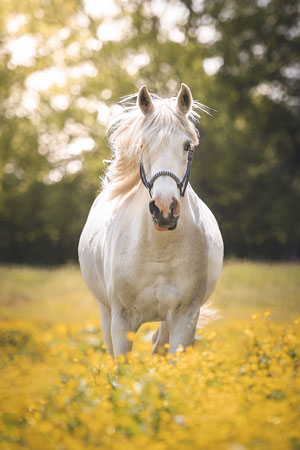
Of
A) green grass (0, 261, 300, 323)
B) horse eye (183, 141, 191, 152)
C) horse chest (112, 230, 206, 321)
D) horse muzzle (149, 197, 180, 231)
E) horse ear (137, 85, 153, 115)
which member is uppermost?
horse ear (137, 85, 153, 115)

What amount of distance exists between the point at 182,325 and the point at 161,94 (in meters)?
19.3

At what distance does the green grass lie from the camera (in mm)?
10477

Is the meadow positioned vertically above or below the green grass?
above

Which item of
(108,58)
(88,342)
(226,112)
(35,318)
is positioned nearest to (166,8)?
(108,58)

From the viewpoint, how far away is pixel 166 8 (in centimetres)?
2553

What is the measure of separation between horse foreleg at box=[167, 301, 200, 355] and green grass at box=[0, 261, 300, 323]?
485 cm

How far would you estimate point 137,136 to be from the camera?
13.9 feet

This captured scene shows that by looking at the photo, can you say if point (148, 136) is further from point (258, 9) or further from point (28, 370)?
point (258, 9)

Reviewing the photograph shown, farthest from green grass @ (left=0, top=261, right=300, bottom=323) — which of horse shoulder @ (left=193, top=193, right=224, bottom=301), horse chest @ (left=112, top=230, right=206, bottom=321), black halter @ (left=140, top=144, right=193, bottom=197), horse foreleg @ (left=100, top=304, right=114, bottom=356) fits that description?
black halter @ (left=140, top=144, right=193, bottom=197)

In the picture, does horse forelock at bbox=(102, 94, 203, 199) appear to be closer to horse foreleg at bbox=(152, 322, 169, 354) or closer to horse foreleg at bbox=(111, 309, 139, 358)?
horse foreleg at bbox=(111, 309, 139, 358)

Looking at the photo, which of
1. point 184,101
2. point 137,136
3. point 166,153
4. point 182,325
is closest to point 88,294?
point 182,325

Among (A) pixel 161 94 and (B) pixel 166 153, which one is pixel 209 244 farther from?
(A) pixel 161 94

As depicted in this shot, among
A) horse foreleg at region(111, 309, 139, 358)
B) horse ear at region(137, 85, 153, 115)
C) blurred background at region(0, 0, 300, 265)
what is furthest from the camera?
blurred background at region(0, 0, 300, 265)

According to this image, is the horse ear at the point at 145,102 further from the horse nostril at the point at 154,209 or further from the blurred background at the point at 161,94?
the blurred background at the point at 161,94
